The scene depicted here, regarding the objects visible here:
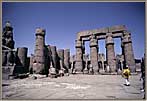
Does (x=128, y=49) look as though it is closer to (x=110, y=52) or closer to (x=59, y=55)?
(x=110, y=52)

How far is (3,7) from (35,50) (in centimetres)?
792

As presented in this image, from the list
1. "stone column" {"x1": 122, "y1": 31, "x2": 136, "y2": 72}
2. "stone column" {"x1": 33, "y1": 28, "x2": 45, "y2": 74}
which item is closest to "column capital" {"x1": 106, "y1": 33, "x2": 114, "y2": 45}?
"stone column" {"x1": 122, "y1": 31, "x2": 136, "y2": 72}

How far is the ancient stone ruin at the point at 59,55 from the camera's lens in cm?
1150

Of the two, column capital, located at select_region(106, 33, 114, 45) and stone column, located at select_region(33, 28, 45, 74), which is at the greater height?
column capital, located at select_region(106, 33, 114, 45)

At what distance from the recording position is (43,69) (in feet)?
44.8

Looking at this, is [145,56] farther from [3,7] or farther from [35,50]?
[35,50]

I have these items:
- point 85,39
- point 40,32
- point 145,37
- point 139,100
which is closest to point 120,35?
point 85,39

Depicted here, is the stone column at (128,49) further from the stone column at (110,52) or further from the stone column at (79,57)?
the stone column at (79,57)

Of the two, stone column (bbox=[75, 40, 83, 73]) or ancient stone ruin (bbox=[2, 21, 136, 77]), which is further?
stone column (bbox=[75, 40, 83, 73])

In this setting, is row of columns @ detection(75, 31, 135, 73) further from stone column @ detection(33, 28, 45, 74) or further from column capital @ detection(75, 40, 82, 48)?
stone column @ detection(33, 28, 45, 74)

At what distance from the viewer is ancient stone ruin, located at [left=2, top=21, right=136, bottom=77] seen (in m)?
11.5

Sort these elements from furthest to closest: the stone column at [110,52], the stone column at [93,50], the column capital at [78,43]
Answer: the column capital at [78,43] < the stone column at [93,50] < the stone column at [110,52]

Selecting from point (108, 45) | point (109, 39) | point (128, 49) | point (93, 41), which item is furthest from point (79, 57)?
point (128, 49)

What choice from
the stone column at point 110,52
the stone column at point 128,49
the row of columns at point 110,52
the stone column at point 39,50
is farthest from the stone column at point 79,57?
the stone column at point 39,50
